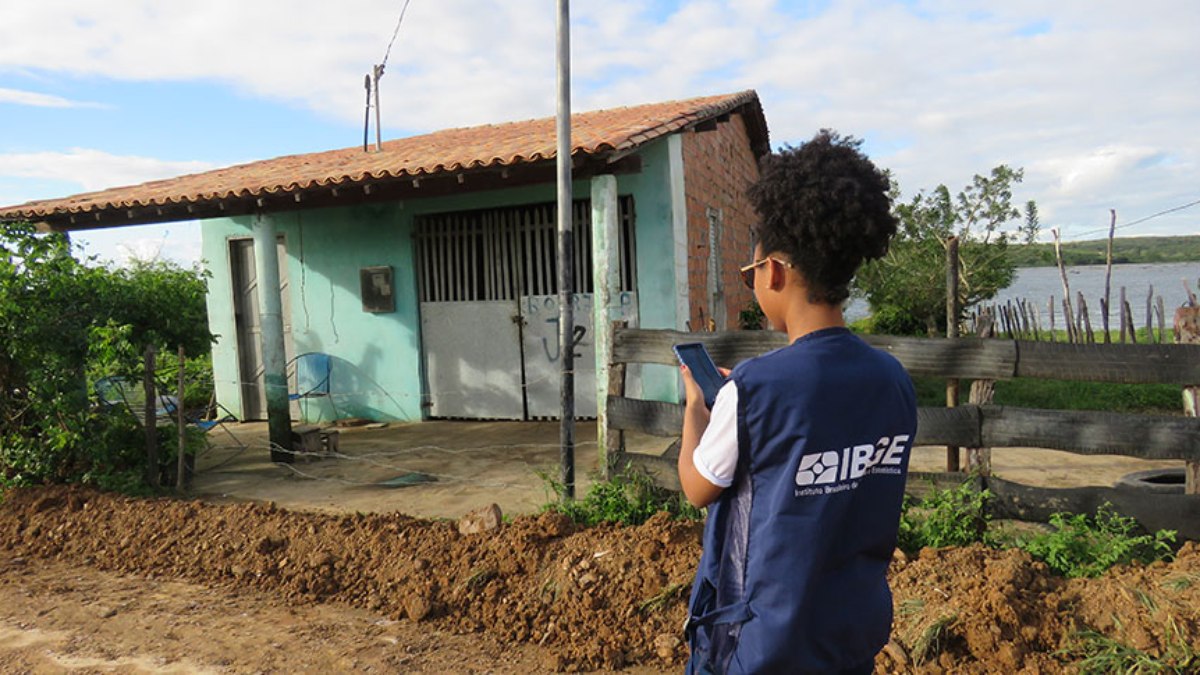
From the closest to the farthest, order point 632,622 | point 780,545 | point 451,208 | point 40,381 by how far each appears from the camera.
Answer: point 780,545 → point 632,622 → point 40,381 → point 451,208

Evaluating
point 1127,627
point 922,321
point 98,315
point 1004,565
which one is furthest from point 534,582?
point 922,321

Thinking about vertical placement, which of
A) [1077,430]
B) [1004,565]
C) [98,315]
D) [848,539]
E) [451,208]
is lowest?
[1004,565]

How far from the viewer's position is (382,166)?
680 centimetres

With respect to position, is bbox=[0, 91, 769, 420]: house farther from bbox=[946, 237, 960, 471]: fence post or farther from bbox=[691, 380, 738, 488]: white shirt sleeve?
bbox=[691, 380, 738, 488]: white shirt sleeve

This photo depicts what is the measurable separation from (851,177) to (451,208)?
7.63 meters

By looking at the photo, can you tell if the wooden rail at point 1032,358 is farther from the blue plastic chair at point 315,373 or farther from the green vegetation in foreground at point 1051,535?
the blue plastic chair at point 315,373

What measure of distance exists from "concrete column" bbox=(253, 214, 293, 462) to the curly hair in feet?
21.2

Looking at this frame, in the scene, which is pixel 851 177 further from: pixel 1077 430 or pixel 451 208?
pixel 451 208

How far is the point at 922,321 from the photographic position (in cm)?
1700

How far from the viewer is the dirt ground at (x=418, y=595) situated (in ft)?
10.2

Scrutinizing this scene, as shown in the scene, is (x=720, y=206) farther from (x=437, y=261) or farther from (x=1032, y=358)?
(x=1032, y=358)

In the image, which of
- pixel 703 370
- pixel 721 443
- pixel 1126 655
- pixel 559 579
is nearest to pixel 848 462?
pixel 721 443

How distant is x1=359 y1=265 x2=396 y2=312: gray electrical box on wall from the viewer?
29.8 ft

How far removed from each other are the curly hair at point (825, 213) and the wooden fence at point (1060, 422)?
8.67 ft
